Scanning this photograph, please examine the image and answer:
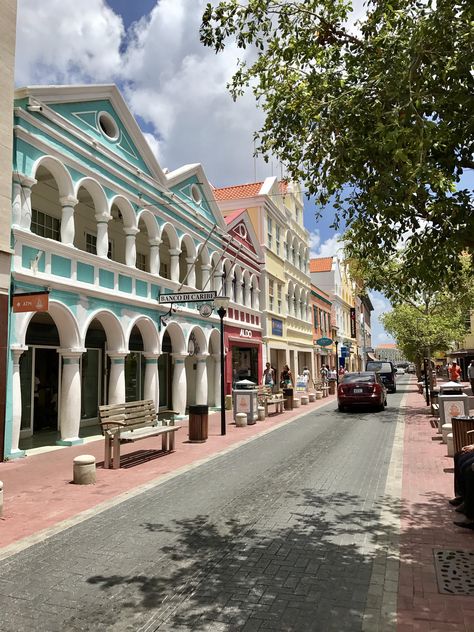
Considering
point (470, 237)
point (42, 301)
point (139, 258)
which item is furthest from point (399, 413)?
point (470, 237)

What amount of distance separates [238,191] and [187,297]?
16777 millimetres

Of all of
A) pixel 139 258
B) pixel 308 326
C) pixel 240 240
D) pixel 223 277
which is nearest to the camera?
pixel 139 258

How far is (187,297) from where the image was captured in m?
15.5

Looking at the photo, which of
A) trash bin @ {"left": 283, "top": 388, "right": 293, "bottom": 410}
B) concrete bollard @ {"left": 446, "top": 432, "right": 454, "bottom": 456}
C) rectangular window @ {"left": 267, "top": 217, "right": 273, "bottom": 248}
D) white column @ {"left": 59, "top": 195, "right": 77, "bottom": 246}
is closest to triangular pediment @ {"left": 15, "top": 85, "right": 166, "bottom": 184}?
white column @ {"left": 59, "top": 195, "right": 77, "bottom": 246}

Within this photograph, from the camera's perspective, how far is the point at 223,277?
926 inches

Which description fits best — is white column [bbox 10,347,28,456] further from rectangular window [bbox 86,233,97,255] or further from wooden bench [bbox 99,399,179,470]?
rectangular window [bbox 86,233,97,255]

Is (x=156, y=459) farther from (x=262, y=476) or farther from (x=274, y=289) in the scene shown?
(x=274, y=289)

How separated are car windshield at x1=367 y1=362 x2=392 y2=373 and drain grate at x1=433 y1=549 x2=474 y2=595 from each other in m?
29.3

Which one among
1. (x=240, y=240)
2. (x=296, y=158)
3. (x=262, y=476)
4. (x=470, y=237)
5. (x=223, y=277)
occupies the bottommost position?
(x=262, y=476)

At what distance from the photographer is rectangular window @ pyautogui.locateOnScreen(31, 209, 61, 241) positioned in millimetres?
13836

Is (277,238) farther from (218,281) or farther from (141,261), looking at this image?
(141,261)

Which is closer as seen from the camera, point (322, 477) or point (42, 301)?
point (322, 477)

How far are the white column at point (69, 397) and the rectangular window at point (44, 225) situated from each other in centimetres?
374

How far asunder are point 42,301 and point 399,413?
46.6 ft
